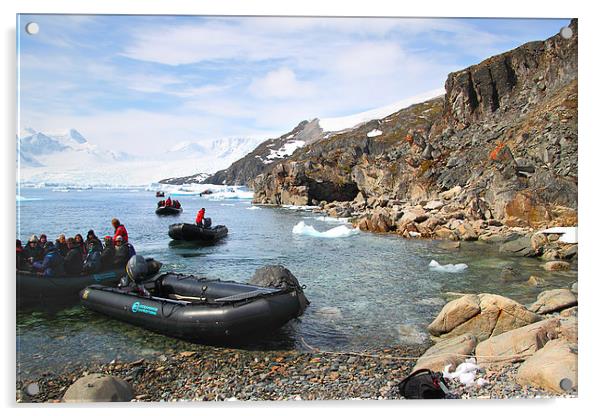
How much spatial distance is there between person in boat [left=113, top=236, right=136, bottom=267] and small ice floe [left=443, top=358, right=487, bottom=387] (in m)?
5.92

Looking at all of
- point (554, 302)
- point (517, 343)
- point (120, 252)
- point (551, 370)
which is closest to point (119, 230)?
point (120, 252)

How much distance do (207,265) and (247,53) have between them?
607 cm

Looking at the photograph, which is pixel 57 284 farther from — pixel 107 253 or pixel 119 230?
pixel 119 230

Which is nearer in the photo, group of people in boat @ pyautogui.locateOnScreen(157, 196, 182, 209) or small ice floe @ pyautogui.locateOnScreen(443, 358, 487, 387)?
small ice floe @ pyautogui.locateOnScreen(443, 358, 487, 387)

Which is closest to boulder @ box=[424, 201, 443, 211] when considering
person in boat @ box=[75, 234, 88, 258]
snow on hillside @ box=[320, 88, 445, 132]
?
snow on hillside @ box=[320, 88, 445, 132]

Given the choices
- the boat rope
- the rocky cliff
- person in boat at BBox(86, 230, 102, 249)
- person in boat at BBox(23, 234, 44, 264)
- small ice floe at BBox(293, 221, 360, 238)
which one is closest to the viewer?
the boat rope

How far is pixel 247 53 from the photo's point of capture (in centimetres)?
662

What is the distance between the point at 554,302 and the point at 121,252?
24.6 ft

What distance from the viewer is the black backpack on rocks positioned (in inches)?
218

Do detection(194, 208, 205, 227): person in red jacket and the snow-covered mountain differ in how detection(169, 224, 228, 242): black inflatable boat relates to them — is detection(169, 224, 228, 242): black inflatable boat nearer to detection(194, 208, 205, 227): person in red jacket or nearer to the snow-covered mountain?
detection(194, 208, 205, 227): person in red jacket

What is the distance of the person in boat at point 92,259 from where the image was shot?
846cm

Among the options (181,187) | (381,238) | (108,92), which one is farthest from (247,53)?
(381,238)

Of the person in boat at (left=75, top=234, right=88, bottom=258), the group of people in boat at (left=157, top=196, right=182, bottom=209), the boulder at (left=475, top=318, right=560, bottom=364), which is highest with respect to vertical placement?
the group of people in boat at (left=157, top=196, right=182, bottom=209)

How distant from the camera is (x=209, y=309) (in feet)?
21.8
